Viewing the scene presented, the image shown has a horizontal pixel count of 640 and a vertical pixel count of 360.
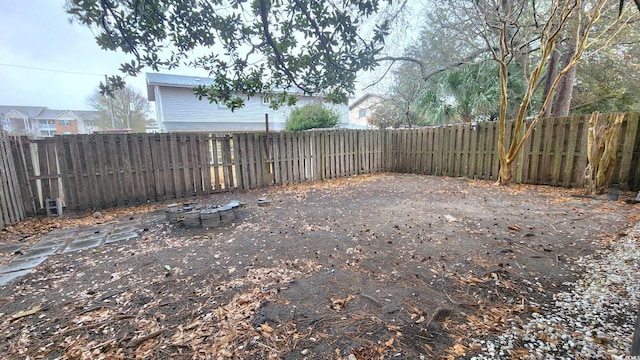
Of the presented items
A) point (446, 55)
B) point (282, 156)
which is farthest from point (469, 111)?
point (282, 156)

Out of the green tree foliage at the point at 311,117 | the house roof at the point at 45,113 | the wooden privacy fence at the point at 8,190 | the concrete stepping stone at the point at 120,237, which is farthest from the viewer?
the house roof at the point at 45,113

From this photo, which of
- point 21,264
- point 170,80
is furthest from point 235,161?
point 170,80

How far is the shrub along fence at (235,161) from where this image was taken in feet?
15.3

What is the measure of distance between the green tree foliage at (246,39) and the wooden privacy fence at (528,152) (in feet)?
19.1

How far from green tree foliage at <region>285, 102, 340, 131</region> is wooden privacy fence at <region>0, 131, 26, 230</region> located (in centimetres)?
900

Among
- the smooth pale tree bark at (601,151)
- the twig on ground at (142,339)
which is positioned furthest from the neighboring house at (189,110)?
the twig on ground at (142,339)

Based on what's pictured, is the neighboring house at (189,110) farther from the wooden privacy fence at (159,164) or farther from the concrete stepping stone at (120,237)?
the concrete stepping stone at (120,237)

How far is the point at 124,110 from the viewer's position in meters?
21.9

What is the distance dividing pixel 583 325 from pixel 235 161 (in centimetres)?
647

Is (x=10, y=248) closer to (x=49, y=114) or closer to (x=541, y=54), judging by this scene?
(x=541, y=54)

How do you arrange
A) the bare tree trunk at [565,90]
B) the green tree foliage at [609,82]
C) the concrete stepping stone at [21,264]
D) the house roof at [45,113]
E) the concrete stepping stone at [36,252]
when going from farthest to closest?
the house roof at [45,113], the green tree foliage at [609,82], the bare tree trunk at [565,90], the concrete stepping stone at [36,252], the concrete stepping stone at [21,264]

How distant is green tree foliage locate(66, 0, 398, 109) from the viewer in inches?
85.1

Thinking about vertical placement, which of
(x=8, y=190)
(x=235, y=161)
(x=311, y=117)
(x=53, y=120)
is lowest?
(x=8, y=190)

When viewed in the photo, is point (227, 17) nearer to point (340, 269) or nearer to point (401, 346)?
point (340, 269)
